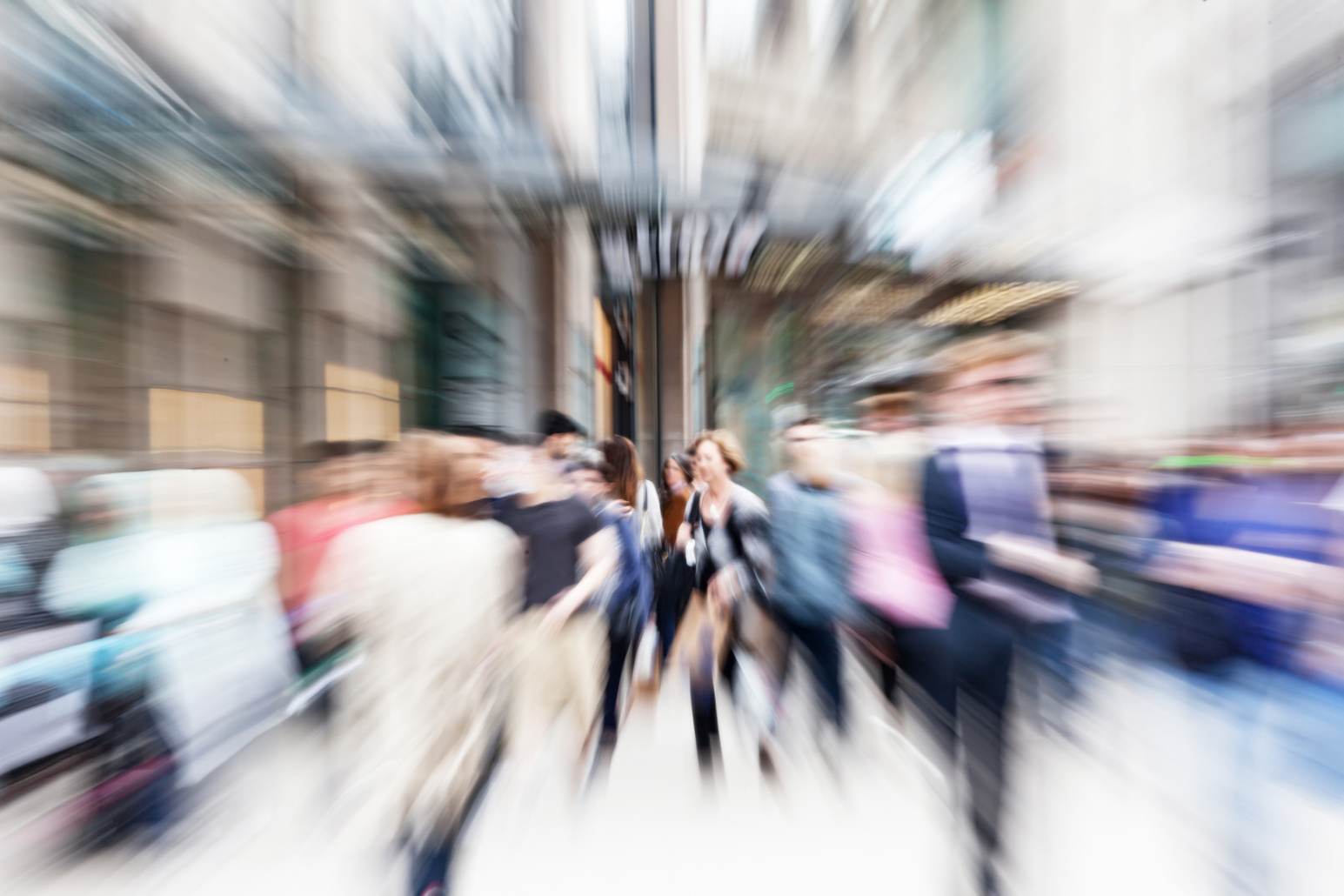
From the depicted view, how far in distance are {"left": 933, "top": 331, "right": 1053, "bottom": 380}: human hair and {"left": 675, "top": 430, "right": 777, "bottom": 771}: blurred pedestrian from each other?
0.93 metres

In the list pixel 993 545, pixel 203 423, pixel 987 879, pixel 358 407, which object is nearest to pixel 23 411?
pixel 203 423

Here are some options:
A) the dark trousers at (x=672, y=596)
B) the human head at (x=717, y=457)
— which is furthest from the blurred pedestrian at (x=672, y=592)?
the human head at (x=717, y=457)

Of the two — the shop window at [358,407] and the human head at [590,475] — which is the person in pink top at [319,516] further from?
the human head at [590,475]

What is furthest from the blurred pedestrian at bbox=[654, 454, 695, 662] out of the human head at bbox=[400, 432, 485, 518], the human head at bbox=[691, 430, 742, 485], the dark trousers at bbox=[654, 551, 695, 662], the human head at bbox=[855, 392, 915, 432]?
the human head at bbox=[400, 432, 485, 518]

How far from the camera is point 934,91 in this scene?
10.5 feet

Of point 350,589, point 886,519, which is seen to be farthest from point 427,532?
point 886,519

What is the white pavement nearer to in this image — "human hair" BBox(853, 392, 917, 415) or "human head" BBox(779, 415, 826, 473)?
"human head" BBox(779, 415, 826, 473)

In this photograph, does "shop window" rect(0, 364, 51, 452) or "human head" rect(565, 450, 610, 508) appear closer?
"shop window" rect(0, 364, 51, 452)

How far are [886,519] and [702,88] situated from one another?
2.07 meters

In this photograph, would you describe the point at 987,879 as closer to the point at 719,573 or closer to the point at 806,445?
the point at 719,573

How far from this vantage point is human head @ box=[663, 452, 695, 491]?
9.83ft

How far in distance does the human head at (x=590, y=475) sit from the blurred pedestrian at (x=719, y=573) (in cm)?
46

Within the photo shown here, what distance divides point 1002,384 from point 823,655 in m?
1.34

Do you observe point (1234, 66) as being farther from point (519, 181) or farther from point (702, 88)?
point (519, 181)
